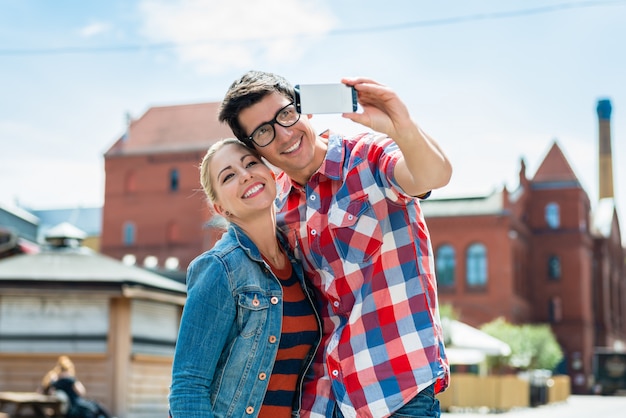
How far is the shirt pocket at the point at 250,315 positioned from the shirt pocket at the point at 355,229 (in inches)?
13.0

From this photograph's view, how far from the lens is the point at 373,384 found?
2834 mm

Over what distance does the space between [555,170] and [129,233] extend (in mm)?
29509

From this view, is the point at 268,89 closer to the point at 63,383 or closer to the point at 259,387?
the point at 259,387

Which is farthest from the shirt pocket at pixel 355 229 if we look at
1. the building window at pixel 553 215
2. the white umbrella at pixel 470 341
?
the building window at pixel 553 215

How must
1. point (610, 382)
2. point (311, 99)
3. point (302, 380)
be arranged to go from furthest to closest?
point (610, 382) < point (302, 380) < point (311, 99)

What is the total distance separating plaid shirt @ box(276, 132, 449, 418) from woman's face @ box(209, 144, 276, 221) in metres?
0.16

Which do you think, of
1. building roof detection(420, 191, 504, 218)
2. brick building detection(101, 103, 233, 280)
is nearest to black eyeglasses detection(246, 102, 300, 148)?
building roof detection(420, 191, 504, 218)

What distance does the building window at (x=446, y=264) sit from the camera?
51.4 meters

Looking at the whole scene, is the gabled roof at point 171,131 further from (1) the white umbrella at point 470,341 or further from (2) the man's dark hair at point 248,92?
(2) the man's dark hair at point 248,92

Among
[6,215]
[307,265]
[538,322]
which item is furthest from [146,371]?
[538,322]

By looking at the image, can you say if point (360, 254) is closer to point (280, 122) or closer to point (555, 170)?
point (280, 122)

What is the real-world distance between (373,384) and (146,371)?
14.4 m

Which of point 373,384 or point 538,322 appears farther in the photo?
point 538,322

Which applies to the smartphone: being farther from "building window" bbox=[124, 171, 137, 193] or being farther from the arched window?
"building window" bbox=[124, 171, 137, 193]
